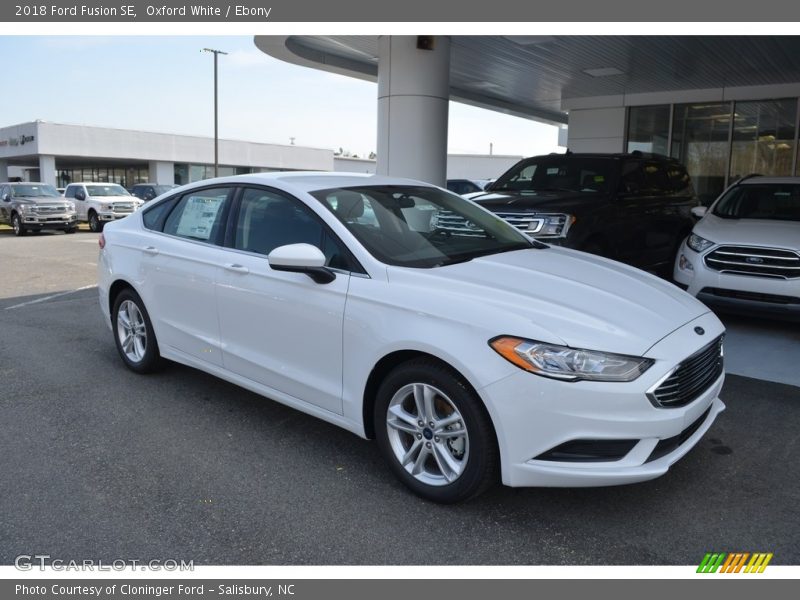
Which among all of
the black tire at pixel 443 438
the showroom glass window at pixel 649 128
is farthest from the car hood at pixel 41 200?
the black tire at pixel 443 438

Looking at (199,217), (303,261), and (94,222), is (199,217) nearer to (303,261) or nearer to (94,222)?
(303,261)

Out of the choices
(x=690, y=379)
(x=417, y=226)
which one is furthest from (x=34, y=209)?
(x=690, y=379)

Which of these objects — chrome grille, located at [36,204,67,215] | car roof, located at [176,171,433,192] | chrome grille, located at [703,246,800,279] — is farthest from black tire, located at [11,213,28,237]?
chrome grille, located at [703,246,800,279]

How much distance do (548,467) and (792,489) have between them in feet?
5.08

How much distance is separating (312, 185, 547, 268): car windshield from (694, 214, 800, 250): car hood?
→ 11.2 ft

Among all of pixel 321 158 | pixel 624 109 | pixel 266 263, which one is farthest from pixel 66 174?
pixel 266 263

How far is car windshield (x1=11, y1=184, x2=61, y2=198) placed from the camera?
925 inches

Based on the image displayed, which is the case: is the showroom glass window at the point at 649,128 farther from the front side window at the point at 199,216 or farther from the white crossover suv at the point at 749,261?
the front side window at the point at 199,216

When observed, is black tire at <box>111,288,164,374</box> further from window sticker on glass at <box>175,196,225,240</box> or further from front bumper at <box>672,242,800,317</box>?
front bumper at <box>672,242,800,317</box>

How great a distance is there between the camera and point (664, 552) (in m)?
3.06

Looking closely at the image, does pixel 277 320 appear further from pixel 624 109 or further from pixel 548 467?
pixel 624 109

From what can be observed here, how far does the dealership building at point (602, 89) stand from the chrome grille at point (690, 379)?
7.49 metres

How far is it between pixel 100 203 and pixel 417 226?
21.9 meters
